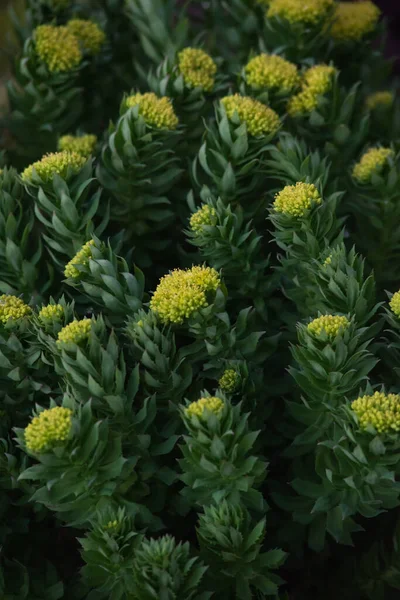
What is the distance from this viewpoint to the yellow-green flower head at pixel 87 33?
1125mm

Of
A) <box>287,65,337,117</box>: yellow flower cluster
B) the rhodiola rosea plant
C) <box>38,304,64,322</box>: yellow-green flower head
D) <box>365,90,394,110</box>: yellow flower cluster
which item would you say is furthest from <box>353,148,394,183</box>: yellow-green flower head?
<box>38,304,64,322</box>: yellow-green flower head

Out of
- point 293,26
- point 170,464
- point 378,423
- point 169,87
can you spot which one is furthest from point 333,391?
point 293,26

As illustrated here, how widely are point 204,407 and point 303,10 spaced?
0.65 metres

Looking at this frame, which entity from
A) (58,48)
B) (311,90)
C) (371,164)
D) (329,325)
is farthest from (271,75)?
(329,325)

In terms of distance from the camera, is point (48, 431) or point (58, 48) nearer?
point (48, 431)

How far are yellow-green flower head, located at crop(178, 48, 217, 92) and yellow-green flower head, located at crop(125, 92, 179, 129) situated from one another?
0.27ft

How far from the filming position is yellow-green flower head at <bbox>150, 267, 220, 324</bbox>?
73 centimetres

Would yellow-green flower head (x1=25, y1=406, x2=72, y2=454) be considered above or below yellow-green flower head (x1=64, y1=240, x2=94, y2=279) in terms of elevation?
below

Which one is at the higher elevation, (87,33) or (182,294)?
(87,33)

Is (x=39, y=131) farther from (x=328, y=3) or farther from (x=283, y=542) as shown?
(x=283, y=542)

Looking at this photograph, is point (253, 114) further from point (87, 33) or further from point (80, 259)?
point (87, 33)

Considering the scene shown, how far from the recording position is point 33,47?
104cm

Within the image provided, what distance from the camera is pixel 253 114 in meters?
0.89

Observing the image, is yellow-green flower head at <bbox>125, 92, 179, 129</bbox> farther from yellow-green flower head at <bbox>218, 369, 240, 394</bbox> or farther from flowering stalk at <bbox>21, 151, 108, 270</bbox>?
yellow-green flower head at <bbox>218, 369, 240, 394</bbox>
